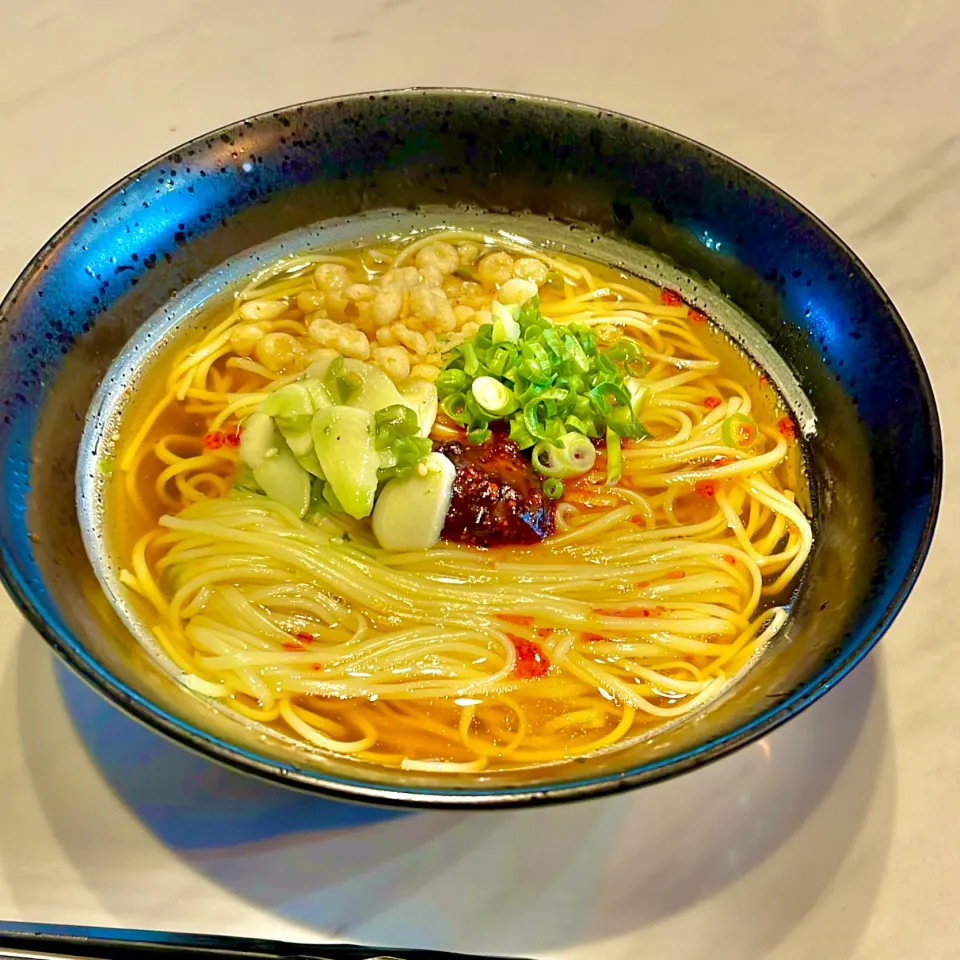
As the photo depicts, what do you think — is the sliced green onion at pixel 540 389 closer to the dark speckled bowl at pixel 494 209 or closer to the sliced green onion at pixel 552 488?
the sliced green onion at pixel 552 488

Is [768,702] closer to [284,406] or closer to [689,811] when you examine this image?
[689,811]

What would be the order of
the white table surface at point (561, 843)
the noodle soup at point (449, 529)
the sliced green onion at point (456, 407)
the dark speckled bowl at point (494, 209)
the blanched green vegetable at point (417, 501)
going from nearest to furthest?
the dark speckled bowl at point (494, 209) → the white table surface at point (561, 843) → the noodle soup at point (449, 529) → the blanched green vegetable at point (417, 501) → the sliced green onion at point (456, 407)

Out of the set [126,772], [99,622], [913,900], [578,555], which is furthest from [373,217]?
[913,900]

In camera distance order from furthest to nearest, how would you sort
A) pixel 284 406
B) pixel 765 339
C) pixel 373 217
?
1. pixel 373 217
2. pixel 765 339
3. pixel 284 406

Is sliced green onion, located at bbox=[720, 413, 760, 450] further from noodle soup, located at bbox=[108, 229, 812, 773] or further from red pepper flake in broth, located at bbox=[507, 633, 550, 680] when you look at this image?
red pepper flake in broth, located at bbox=[507, 633, 550, 680]

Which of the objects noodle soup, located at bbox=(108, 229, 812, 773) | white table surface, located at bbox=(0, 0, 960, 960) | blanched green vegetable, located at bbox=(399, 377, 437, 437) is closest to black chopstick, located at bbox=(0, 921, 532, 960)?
white table surface, located at bbox=(0, 0, 960, 960)

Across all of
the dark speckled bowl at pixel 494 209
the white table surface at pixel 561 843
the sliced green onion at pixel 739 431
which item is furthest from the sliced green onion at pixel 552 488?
the white table surface at pixel 561 843

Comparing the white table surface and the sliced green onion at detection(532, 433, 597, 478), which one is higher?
the sliced green onion at detection(532, 433, 597, 478)
